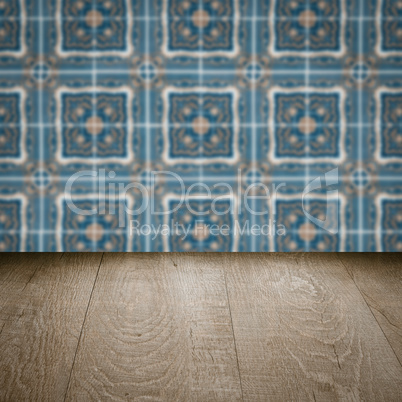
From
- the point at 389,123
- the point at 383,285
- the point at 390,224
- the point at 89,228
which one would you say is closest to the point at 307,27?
the point at 389,123

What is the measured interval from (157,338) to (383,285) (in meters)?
0.55

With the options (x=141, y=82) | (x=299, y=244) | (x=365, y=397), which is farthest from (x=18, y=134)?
(x=365, y=397)

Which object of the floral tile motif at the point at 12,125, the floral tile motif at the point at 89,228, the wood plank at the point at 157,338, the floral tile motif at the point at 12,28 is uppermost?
the floral tile motif at the point at 12,28

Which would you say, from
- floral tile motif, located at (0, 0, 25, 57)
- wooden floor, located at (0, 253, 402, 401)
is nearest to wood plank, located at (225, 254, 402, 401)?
wooden floor, located at (0, 253, 402, 401)

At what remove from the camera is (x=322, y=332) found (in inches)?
35.7

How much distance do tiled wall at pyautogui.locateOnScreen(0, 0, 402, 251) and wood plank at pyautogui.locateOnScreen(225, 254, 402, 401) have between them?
17 centimetres

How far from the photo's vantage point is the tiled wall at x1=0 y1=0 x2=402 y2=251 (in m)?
1.30

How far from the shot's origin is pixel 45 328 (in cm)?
91

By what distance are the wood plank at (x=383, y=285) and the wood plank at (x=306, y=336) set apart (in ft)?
0.06

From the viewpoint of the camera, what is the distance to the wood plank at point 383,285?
93cm

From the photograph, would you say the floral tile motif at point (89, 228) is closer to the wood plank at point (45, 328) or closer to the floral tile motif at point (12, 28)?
the wood plank at point (45, 328)

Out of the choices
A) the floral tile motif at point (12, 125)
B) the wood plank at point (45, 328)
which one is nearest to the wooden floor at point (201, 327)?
the wood plank at point (45, 328)

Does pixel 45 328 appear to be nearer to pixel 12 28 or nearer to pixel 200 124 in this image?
pixel 200 124

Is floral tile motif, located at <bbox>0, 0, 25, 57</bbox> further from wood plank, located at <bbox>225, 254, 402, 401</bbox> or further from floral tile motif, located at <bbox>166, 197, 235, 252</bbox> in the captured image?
wood plank, located at <bbox>225, 254, 402, 401</bbox>
